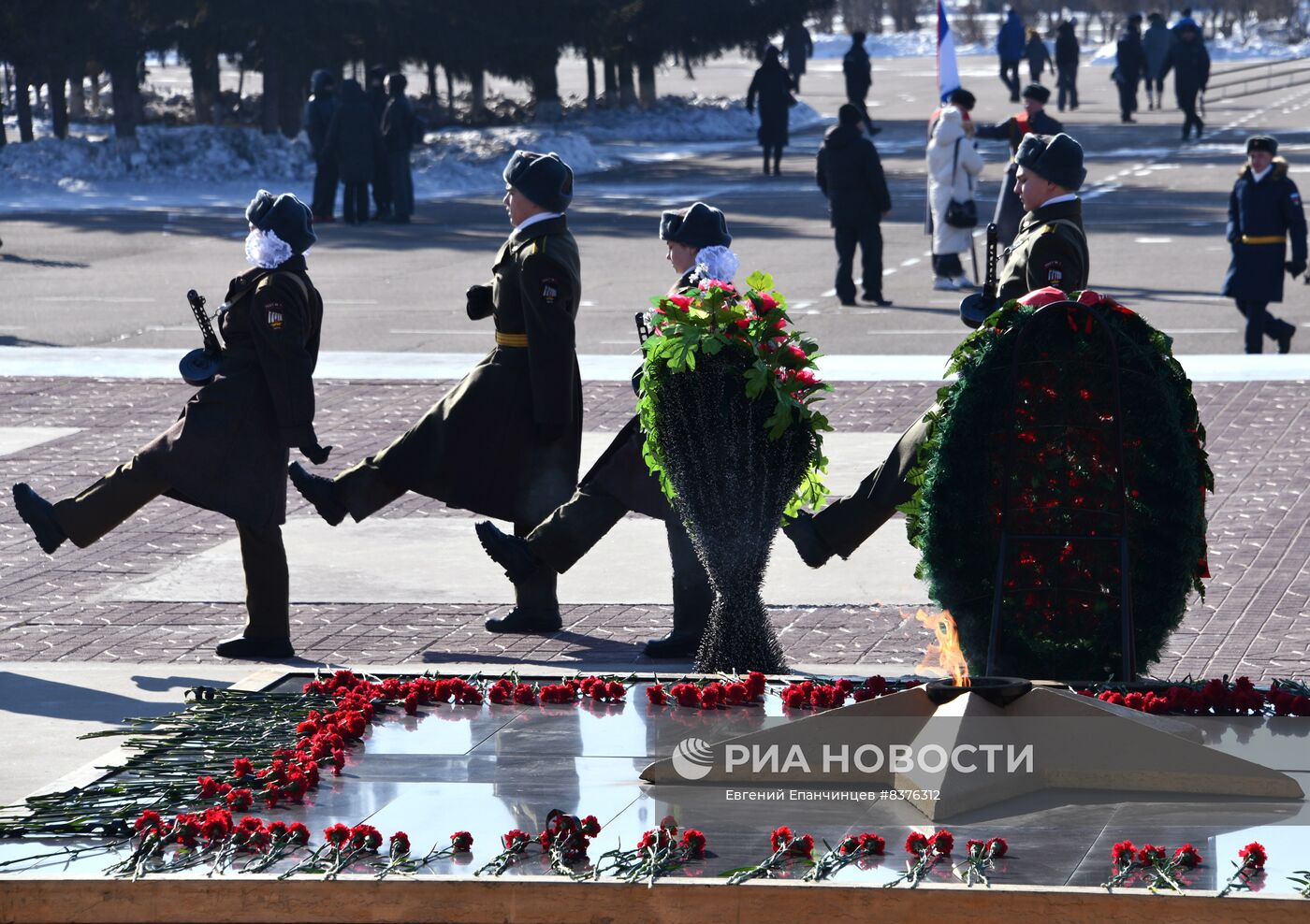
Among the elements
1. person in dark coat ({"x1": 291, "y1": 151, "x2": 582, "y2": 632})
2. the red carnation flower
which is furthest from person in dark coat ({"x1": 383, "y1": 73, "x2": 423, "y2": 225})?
the red carnation flower

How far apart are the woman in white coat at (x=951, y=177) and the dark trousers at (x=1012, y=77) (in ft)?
101

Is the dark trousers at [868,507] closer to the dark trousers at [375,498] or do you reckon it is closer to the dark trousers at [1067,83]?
the dark trousers at [375,498]

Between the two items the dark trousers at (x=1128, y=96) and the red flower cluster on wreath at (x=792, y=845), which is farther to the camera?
the dark trousers at (x=1128, y=96)

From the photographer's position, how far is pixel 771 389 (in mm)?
6996

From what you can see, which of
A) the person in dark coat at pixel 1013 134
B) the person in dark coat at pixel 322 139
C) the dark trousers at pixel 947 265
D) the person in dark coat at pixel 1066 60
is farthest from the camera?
the person in dark coat at pixel 1066 60

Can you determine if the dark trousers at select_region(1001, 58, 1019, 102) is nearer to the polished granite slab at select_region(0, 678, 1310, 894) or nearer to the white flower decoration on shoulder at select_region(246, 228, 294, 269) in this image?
the white flower decoration on shoulder at select_region(246, 228, 294, 269)

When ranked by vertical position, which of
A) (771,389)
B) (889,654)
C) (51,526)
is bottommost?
(889,654)

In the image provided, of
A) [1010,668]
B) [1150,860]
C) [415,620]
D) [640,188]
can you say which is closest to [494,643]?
[415,620]

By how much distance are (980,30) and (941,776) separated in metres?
79.5

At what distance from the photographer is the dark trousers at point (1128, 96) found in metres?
44.4

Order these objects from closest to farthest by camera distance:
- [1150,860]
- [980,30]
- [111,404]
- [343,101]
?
[1150,860]
[111,404]
[343,101]
[980,30]

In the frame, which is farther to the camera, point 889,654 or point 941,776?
point 889,654

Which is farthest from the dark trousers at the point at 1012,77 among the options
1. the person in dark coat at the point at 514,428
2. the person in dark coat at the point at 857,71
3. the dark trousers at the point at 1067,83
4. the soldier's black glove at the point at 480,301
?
the person in dark coat at the point at 514,428

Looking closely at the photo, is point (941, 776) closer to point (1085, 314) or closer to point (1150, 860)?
point (1150, 860)
